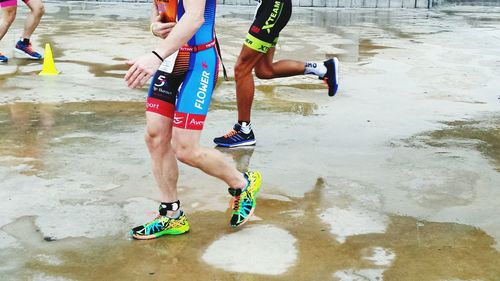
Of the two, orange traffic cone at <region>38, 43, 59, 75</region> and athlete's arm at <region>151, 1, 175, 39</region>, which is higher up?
athlete's arm at <region>151, 1, 175, 39</region>

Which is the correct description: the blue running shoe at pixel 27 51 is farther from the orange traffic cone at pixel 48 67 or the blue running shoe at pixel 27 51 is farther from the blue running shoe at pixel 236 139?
the blue running shoe at pixel 236 139

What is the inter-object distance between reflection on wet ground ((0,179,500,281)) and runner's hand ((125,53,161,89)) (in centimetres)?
99

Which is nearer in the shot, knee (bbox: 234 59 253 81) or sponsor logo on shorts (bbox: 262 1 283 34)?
sponsor logo on shorts (bbox: 262 1 283 34)

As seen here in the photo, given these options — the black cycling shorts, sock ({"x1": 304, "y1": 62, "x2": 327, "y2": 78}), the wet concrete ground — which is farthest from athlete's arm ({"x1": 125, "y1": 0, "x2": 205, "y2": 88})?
sock ({"x1": 304, "y1": 62, "x2": 327, "y2": 78})

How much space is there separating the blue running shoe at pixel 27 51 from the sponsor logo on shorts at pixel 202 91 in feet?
21.4

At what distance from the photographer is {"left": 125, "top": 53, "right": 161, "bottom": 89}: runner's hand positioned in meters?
3.65

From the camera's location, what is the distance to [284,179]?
17.9 feet

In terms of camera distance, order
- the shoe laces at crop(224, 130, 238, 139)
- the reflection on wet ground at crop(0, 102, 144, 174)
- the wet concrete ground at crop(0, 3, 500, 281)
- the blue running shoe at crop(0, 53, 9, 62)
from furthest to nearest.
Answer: the blue running shoe at crop(0, 53, 9, 62)
the shoe laces at crop(224, 130, 238, 139)
the reflection on wet ground at crop(0, 102, 144, 174)
the wet concrete ground at crop(0, 3, 500, 281)

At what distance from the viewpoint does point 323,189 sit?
523 centimetres

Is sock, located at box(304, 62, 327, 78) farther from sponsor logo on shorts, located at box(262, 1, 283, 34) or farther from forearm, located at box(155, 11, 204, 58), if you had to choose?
forearm, located at box(155, 11, 204, 58)

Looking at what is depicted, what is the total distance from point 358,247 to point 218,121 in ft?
10.5

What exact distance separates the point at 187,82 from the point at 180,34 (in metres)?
0.38

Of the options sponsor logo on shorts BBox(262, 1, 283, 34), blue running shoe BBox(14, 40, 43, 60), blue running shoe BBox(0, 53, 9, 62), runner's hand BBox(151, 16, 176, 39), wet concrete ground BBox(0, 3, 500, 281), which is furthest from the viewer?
blue running shoe BBox(14, 40, 43, 60)

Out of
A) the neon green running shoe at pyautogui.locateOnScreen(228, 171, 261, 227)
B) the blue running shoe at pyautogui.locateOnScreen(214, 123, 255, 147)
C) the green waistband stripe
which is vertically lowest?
the blue running shoe at pyautogui.locateOnScreen(214, 123, 255, 147)
